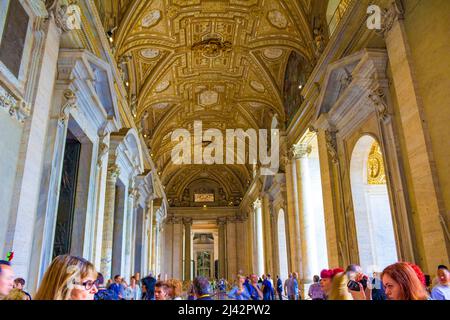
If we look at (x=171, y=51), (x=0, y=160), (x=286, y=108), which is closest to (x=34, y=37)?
(x=0, y=160)

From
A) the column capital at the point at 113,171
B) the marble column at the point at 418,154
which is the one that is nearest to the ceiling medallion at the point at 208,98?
the column capital at the point at 113,171

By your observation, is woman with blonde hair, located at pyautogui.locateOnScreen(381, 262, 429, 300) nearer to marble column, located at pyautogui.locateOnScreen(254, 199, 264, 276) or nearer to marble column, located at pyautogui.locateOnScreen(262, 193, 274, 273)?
marble column, located at pyautogui.locateOnScreen(262, 193, 274, 273)

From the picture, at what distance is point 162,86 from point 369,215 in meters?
10.7

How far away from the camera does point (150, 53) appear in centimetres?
1415

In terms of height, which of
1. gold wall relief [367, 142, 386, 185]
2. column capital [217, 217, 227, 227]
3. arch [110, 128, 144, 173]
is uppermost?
column capital [217, 217, 227, 227]

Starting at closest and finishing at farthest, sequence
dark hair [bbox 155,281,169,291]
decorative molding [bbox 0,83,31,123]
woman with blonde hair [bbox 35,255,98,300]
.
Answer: woman with blonde hair [bbox 35,255,98,300]
dark hair [bbox 155,281,169,291]
decorative molding [bbox 0,83,31,123]

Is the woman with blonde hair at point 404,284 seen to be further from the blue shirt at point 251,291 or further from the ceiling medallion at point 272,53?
the ceiling medallion at point 272,53

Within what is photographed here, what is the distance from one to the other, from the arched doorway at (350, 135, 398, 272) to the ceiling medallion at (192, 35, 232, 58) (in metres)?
7.24

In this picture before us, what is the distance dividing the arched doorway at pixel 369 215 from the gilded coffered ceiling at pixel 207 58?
3870 mm

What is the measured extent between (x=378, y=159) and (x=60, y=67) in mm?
8397

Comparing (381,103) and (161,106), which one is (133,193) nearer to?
(161,106)

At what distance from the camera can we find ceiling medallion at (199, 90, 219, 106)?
59.2 ft

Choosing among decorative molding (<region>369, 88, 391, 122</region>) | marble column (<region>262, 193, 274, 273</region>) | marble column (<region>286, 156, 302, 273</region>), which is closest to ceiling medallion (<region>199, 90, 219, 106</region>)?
marble column (<region>262, 193, 274, 273</region>)
